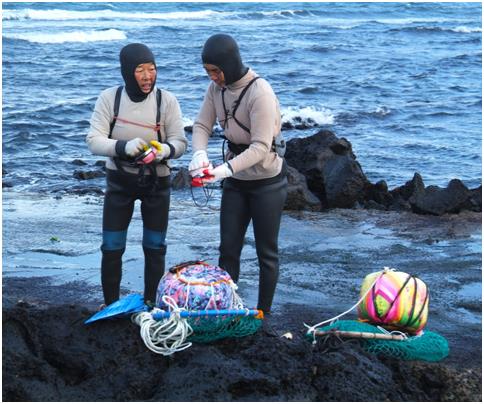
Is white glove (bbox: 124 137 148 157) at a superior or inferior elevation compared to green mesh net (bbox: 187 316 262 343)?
superior

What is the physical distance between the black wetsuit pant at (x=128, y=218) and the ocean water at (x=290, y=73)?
6064mm

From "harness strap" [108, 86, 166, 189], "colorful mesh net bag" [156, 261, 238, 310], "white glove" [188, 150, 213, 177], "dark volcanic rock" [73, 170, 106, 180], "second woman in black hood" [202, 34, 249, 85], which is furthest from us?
"dark volcanic rock" [73, 170, 106, 180]

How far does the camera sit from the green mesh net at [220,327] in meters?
4.92

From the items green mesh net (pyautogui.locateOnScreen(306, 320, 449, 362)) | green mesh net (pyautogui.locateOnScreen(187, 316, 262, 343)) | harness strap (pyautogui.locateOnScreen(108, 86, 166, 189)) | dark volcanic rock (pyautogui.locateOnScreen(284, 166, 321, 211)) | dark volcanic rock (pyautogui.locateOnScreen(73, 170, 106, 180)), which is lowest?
dark volcanic rock (pyautogui.locateOnScreen(73, 170, 106, 180))

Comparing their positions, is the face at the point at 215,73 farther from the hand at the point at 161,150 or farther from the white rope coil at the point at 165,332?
the white rope coil at the point at 165,332

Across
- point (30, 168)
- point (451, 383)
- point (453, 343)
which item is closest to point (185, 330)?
point (451, 383)

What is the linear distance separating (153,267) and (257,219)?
2.65 ft

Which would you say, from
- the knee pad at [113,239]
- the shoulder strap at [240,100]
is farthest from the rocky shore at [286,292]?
the shoulder strap at [240,100]

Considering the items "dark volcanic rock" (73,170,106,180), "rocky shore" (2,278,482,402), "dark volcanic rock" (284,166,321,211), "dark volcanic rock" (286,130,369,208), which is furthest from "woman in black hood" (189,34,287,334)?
"dark volcanic rock" (73,170,106,180)

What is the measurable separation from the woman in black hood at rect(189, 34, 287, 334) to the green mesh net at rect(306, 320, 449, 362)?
54cm

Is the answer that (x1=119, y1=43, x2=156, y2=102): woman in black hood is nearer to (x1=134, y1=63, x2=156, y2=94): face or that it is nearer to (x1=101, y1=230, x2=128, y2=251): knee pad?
(x1=134, y1=63, x2=156, y2=94): face

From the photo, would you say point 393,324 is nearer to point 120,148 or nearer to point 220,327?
point 220,327

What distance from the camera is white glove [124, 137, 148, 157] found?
5.45 metres

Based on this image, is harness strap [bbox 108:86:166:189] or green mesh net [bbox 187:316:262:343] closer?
green mesh net [bbox 187:316:262:343]
